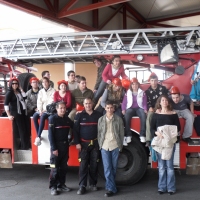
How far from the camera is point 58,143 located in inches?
206

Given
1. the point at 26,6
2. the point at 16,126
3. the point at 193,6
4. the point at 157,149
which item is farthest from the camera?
the point at 193,6

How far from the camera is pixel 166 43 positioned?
6.46m

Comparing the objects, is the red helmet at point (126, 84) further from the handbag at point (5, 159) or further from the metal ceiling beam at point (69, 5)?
the metal ceiling beam at point (69, 5)

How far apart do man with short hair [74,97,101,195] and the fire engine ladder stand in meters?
2.14

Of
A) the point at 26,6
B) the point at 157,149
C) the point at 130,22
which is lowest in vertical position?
the point at 157,149

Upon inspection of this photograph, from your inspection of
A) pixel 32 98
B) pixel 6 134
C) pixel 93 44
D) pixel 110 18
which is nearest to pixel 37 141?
pixel 6 134

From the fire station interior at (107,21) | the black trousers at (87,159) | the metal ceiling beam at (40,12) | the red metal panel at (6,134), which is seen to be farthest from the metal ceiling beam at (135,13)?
the black trousers at (87,159)

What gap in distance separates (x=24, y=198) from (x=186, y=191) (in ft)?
9.73

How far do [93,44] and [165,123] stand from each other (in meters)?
3.06

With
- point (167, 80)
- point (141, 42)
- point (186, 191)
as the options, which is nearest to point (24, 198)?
point (186, 191)

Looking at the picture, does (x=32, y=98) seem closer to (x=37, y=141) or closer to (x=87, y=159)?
(x=37, y=141)

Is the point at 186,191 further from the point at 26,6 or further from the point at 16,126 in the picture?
the point at 26,6

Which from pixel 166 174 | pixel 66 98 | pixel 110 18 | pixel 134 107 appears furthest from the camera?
pixel 110 18

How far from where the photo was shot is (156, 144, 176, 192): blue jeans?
16.5 ft
